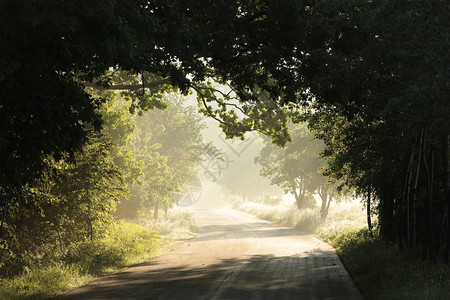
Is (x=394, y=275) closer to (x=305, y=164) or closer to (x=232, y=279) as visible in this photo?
(x=232, y=279)

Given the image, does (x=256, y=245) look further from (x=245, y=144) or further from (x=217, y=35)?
(x=245, y=144)

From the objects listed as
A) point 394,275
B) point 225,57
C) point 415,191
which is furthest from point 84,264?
point 415,191

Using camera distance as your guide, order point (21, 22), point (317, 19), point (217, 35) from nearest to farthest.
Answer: point (21, 22) < point (317, 19) < point (217, 35)

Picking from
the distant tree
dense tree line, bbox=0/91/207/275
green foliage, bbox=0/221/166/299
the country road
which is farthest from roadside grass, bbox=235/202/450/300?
the distant tree

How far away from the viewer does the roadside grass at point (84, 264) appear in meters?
12.2

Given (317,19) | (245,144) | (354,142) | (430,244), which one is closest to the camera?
(317,19)

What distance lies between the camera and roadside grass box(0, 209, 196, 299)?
39.9 ft

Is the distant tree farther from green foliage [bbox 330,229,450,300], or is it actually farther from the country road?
green foliage [bbox 330,229,450,300]

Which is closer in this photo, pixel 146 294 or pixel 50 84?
pixel 50 84

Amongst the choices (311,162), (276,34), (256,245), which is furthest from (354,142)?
(311,162)

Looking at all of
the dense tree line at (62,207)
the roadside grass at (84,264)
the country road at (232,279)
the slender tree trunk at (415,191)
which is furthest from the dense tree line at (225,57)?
the country road at (232,279)

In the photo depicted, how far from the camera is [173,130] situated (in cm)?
5997

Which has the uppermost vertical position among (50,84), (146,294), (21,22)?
(21,22)

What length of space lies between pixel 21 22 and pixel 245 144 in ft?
396
